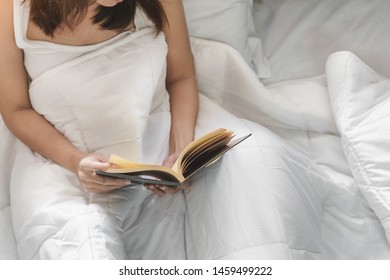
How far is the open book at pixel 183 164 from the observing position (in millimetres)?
934

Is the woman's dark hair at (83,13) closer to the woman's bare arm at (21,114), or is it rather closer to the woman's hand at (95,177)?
the woman's bare arm at (21,114)

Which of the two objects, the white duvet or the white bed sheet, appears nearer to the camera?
the white duvet

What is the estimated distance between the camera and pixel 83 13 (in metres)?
1.09

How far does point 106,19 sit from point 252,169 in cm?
39

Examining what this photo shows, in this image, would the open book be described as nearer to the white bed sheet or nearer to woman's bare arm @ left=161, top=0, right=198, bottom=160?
woman's bare arm @ left=161, top=0, right=198, bottom=160

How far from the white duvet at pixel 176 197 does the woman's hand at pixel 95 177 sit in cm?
3

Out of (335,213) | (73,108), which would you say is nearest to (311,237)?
(335,213)

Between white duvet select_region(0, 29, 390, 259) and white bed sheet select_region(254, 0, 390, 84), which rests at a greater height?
white bed sheet select_region(254, 0, 390, 84)

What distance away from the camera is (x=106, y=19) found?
3.65ft

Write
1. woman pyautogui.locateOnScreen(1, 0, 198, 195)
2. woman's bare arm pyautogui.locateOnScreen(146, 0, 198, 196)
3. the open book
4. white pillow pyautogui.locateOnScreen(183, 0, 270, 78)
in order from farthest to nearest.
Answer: white pillow pyautogui.locateOnScreen(183, 0, 270, 78), woman's bare arm pyautogui.locateOnScreen(146, 0, 198, 196), woman pyautogui.locateOnScreen(1, 0, 198, 195), the open book

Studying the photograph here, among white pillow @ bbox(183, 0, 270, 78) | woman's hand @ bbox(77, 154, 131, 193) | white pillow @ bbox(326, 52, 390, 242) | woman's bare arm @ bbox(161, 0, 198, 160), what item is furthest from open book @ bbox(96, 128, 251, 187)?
white pillow @ bbox(183, 0, 270, 78)

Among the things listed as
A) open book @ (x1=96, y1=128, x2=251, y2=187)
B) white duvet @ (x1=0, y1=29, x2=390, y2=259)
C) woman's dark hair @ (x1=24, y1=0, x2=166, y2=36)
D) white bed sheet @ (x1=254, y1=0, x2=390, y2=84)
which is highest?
woman's dark hair @ (x1=24, y1=0, x2=166, y2=36)

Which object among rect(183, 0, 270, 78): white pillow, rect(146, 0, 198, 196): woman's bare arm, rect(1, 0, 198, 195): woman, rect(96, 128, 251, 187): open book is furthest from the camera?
rect(183, 0, 270, 78): white pillow

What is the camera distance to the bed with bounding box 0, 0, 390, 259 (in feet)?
3.59
